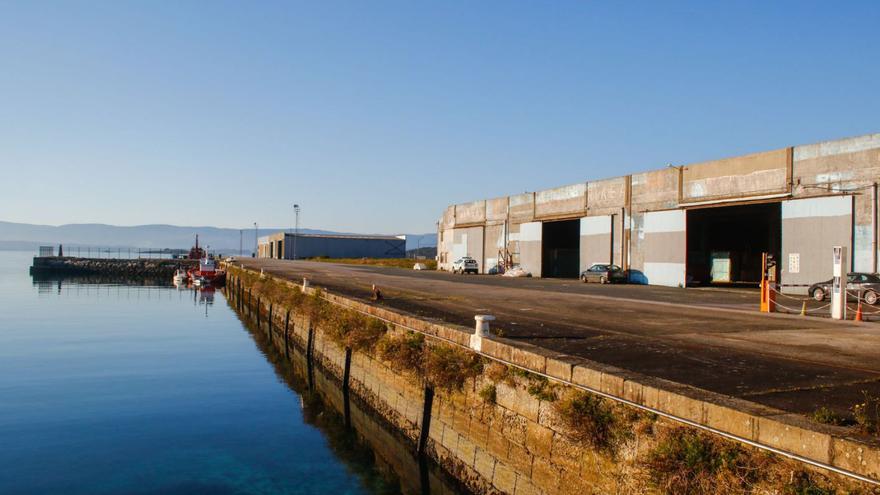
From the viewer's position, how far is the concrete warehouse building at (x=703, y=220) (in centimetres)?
3033

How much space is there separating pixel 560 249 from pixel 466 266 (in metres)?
10.5

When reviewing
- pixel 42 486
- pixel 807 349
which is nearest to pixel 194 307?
pixel 42 486

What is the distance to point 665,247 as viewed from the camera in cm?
4150

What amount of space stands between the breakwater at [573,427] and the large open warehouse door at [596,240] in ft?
110

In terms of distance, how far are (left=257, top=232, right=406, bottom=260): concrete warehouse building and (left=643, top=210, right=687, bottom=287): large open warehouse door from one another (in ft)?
300

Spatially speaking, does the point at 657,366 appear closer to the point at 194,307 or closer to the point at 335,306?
the point at 335,306

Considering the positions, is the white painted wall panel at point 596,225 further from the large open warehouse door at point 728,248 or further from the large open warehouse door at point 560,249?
the large open warehouse door at point 728,248

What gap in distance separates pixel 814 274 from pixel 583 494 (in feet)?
99.1

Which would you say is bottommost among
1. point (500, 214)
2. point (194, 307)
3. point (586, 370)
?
point (194, 307)

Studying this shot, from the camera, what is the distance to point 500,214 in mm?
61625

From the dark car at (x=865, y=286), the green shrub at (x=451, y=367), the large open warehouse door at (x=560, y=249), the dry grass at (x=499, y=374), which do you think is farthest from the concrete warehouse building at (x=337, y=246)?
the dry grass at (x=499, y=374)

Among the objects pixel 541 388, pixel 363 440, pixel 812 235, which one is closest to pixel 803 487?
pixel 541 388

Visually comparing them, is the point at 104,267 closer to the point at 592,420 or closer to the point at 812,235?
the point at 812,235

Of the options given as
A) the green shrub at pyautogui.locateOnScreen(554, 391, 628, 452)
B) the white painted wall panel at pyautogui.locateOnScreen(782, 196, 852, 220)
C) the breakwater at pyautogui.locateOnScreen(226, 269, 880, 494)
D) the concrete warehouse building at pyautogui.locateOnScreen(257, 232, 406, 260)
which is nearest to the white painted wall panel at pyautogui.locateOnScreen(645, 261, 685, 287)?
the white painted wall panel at pyautogui.locateOnScreen(782, 196, 852, 220)
